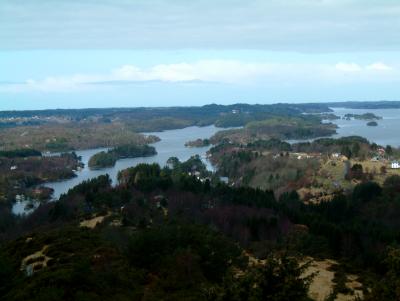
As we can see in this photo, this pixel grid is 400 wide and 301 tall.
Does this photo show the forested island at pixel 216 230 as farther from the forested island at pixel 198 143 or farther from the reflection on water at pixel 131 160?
the forested island at pixel 198 143

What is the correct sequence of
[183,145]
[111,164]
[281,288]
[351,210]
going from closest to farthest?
[281,288] < [351,210] < [111,164] < [183,145]

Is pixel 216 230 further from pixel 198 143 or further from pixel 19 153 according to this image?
pixel 198 143

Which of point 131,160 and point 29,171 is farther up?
point 29,171

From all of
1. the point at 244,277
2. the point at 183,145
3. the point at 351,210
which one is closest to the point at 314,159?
the point at 351,210

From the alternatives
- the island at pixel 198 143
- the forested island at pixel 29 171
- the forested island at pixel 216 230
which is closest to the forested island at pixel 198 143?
the island at pixel 198 143

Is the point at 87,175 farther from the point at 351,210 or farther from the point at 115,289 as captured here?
the point at 115,289

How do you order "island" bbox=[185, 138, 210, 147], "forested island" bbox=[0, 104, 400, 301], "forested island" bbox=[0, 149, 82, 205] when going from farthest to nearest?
"island" bbox=[185, 138, 210, 147] < "forested island" bbox=[0, 149, 82, 205] < "forested island" bbox=[0, 104, 400, 301]

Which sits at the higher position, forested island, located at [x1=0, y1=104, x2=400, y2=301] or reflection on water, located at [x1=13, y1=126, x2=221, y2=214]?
forested island, located at [x1=0, y1=104, x2=400, y2=301]

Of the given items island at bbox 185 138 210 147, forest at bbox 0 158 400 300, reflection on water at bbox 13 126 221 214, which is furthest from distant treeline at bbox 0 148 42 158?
forest at bbox 0 158 400 300

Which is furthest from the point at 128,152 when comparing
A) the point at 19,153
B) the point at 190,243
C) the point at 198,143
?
the point at 190,243

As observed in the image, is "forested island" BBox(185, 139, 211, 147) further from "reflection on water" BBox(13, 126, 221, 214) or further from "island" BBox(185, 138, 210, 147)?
"reflection on water" BBox(13, 126, 221, 214)

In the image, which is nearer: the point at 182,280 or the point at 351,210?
the point at 182,280
